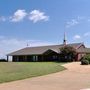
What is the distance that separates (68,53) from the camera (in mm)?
65250

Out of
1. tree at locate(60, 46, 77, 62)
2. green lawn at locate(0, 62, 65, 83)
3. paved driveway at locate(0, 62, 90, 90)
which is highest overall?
tree at locate(60, 46, 77, 62)

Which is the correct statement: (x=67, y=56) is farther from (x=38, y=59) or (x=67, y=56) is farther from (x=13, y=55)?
(x=13, y=55)

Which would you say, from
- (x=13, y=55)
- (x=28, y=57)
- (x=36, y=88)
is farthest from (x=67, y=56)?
(x=36, y=88)

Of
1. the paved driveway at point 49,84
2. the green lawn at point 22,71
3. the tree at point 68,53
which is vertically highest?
the tree at point 68,53

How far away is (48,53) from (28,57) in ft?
29.5

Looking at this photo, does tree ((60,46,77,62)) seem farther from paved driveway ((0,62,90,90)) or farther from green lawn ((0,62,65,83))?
paved driveway ((0,62,90,90))

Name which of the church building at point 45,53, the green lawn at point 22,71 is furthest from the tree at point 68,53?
the green lawn at point 22,71

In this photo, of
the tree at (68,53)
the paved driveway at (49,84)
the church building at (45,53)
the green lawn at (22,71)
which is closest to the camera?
the paved driveway at (49,84)

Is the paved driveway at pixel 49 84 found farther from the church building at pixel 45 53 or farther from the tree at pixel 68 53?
the church building at pixel 45 53

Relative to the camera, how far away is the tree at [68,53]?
213 feet

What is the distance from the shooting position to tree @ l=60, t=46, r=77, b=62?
2552 inches

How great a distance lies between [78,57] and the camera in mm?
66938

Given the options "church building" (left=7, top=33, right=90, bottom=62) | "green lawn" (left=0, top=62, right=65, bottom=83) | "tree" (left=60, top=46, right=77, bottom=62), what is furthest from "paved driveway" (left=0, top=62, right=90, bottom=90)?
"church building" (left=7, top=33, right=90, bottom=62)

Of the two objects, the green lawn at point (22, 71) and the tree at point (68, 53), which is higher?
the tree at point (68, 53)
